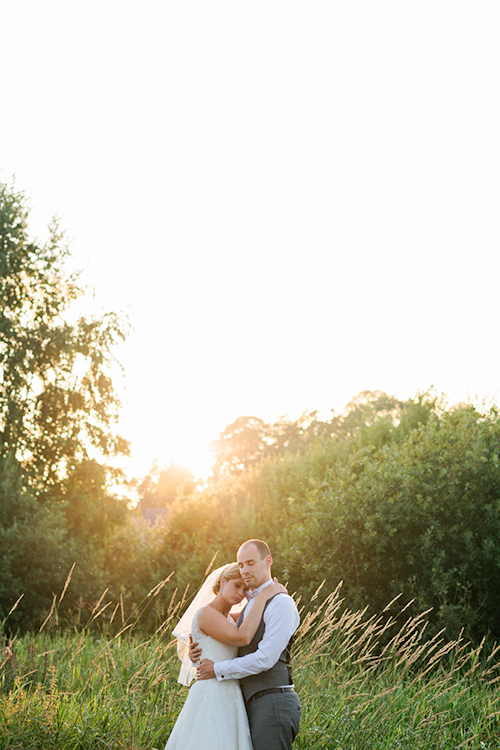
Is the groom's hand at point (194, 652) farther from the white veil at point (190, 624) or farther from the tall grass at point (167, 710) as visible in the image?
the tall grass at point (167, 710)

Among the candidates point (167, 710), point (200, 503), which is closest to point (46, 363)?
point (200, 503)

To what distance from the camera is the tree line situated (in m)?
8.91

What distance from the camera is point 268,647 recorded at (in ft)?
11.1

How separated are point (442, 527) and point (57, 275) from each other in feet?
37.7

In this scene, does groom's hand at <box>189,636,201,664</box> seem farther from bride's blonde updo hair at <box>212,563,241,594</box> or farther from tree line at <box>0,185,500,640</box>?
tree line at <box>0,185,500,640</box>

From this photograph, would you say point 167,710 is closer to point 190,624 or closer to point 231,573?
point 190,624

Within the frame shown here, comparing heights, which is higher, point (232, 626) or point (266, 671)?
point (232, 626)

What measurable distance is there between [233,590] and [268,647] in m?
0.42

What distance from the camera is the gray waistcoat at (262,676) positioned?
3457mm

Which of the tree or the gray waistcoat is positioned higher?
the tree

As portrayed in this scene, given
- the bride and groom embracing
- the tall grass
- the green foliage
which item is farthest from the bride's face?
the green foliage

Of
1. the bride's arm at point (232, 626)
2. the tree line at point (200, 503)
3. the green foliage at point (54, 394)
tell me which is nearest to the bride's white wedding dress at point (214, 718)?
the bride's arm at point (232, 626)

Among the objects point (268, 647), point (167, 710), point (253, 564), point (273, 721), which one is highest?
point (253, 564)

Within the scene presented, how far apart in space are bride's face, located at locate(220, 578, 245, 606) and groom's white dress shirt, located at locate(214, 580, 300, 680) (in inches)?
8.7
